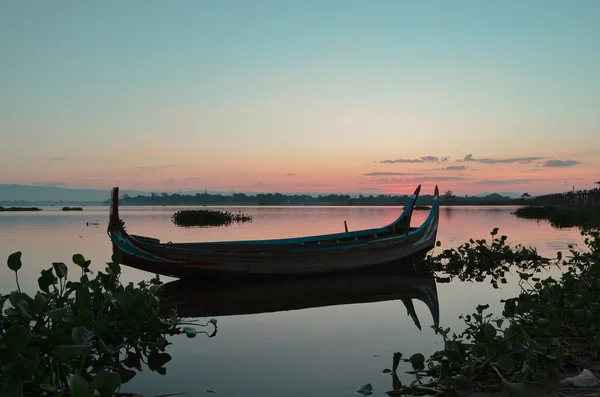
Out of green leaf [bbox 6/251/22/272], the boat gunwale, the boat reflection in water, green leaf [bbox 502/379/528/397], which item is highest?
green leaf [bbox 6/251/22/272]

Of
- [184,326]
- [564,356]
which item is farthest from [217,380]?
[564,356]

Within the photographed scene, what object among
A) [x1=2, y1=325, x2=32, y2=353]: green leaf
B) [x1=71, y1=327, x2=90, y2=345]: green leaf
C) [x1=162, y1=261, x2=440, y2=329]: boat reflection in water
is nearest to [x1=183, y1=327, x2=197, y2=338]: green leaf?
[x1=162, y1=261, x2=440, y2=329]: boat reflection in water

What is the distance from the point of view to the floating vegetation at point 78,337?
3.98 meters

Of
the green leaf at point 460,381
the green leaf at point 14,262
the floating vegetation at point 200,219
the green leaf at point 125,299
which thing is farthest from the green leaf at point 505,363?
the floating vegetation at point 200,219

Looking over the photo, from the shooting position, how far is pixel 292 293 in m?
12.5

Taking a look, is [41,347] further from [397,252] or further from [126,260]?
[397,252]

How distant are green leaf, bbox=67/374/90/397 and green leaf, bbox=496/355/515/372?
155 inches

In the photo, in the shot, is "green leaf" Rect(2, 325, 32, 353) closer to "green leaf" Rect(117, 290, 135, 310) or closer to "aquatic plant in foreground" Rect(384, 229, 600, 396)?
"green leaf" Rect(117, 290, 135, 310)

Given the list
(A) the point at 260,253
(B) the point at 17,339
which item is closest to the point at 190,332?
(B) the point at 17,339

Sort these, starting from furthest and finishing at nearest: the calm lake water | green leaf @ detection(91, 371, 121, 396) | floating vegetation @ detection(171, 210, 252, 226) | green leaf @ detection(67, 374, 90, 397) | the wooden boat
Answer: floating vegetation @ detection(171, 210, 252, 226)
the wooden boat
the calm lake water
green leaf @ detection(91, 371, 121, 396)
green leaf @ detection(67, 374, 90, 397)

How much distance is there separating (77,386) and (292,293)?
9.11 metres

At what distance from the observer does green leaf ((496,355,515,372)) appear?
191 inches

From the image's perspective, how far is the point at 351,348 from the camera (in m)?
7.74

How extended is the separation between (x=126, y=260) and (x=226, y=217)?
39.7 metres
